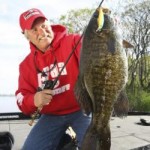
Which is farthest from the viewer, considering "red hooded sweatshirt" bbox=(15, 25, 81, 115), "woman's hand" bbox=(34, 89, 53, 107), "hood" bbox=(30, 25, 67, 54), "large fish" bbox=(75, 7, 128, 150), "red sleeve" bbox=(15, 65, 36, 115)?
"hood" bbox=(30, 25, 67, 54)

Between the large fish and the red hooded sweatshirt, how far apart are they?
47.6 inches

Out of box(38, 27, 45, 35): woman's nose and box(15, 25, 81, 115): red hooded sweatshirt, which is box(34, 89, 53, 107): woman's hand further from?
box(38, 27, 45, 35): woman's nose

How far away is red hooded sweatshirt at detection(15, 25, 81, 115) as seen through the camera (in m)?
4.06

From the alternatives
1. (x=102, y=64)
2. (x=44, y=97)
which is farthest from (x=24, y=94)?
(x=102, y=64)

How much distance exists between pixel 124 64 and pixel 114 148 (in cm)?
349

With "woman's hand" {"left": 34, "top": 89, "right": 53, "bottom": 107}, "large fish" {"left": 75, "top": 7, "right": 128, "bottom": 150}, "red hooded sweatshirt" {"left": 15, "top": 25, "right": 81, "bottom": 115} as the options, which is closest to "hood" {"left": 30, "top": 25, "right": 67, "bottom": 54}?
"red hooded sweatshirt" {"left": 15, "top": 25, "right": 81, "bottom": 115}

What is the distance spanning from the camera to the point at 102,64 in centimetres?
269

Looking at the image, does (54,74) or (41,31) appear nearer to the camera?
(41,31)

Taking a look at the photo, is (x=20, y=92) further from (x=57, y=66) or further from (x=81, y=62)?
(x=81, y=62)

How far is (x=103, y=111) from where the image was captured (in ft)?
9.23

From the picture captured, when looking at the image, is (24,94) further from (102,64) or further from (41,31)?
(102,64)

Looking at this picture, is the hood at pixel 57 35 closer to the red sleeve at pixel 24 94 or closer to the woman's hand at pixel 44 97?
the red sleeve at pixel 24 94

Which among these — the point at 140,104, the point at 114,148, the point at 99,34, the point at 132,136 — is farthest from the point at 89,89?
the point at 140,104

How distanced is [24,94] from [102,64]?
1.67 meters
